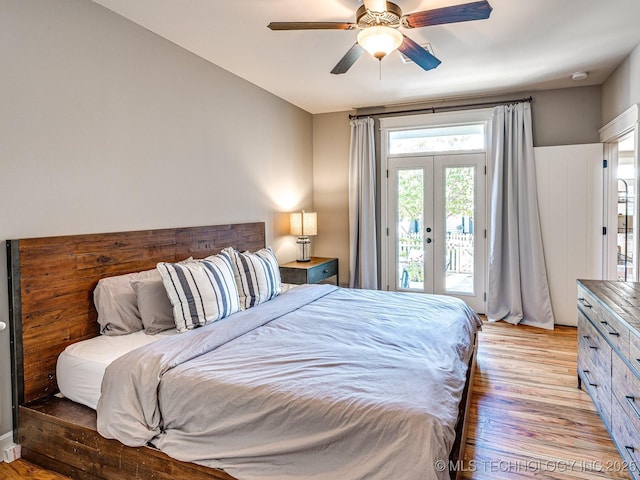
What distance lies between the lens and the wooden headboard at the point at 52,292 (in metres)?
2.12

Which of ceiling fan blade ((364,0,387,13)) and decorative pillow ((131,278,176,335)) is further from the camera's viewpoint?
decorative pillow ((131,278,176,335))

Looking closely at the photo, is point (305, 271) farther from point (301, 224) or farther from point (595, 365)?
point (595, 365)

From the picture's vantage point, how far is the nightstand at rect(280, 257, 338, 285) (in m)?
4.41

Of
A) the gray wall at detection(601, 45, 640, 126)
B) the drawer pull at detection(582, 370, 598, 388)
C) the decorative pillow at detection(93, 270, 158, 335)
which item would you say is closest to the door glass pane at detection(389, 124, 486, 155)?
the gray wall at detection(601, 45, 640, 126)

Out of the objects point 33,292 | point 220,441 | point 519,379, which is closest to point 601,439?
point 519,379

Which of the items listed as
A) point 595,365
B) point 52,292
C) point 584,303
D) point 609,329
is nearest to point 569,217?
point 584,303

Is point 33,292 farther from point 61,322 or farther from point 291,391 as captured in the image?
point 291,391

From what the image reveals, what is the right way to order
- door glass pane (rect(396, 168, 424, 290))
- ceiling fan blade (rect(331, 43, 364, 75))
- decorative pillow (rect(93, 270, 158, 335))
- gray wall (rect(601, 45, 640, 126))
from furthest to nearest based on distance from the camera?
1. door glass pane (rect(396, 168, 424, 290))
2. gray wall (rect(601, 45, 640, 126))
3. ceiling fan blade (rect(331, 43, 364, 75))
4. decorative pillow (rect(93, 270, 158, 335))

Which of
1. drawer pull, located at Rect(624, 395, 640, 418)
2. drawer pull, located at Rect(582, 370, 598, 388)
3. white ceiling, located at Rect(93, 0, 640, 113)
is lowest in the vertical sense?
drawer pull, located at Rect(582, 370, 598, 388)

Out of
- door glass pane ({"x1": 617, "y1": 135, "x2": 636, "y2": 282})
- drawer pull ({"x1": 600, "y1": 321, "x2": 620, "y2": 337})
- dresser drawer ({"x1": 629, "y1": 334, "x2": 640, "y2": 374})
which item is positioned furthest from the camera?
door glass pane ({"x1": 617, "y1": 135, "x2": 636, "y2": 282})

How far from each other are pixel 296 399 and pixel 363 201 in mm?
3821

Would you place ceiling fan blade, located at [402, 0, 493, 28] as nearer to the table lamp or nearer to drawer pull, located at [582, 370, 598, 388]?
drawer pull, located at [582, 370, 598, 388]

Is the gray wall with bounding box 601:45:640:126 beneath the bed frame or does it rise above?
above

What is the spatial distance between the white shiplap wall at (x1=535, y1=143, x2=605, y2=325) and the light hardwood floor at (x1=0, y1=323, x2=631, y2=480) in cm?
104
